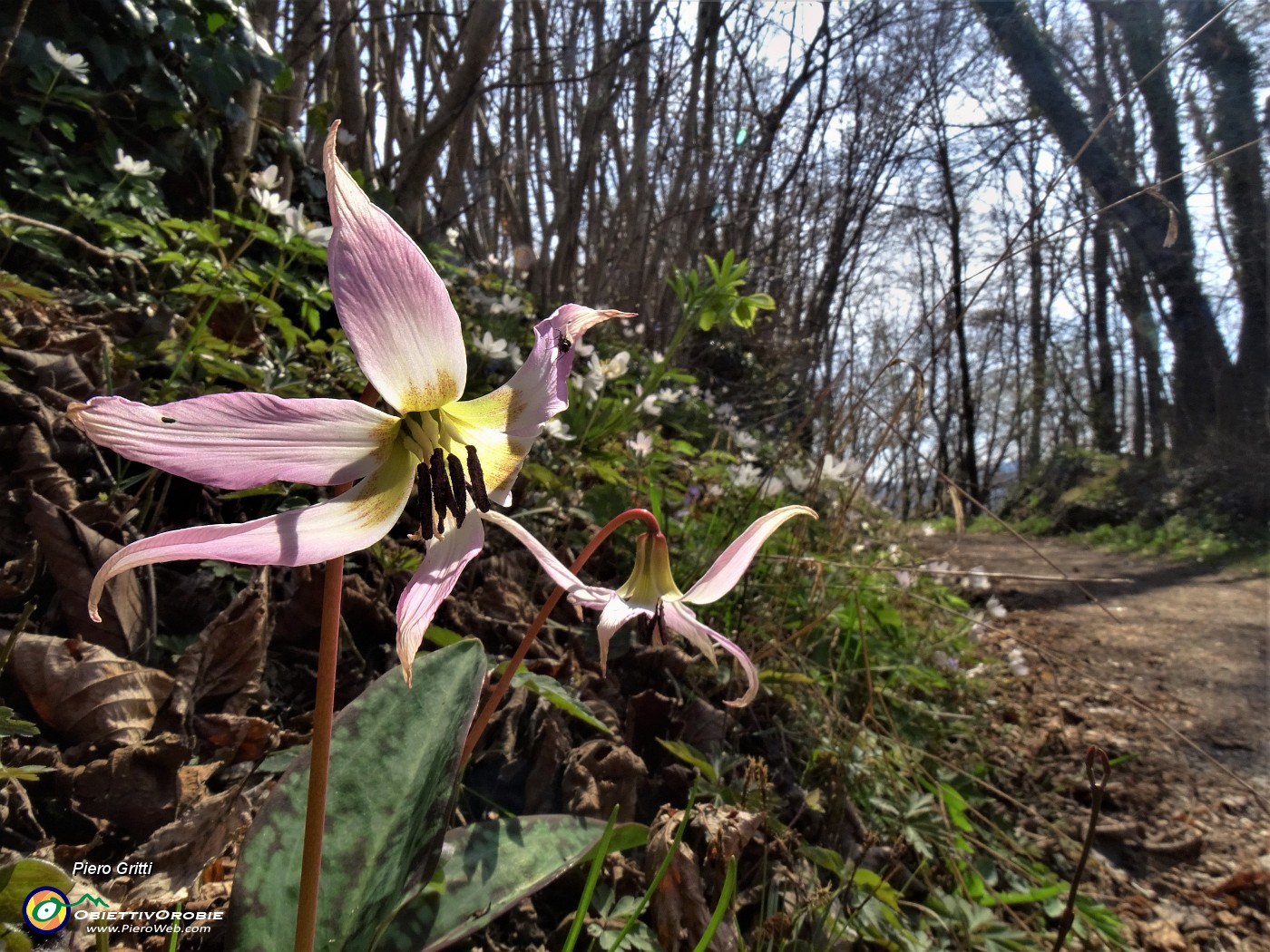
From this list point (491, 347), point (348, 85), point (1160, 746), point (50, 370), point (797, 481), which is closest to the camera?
point (50, 370)

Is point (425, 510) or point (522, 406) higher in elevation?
point (522, 406)

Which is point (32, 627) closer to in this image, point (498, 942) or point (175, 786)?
point (175, 786)

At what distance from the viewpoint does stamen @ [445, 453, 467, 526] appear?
67 cm

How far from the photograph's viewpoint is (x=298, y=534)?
1.81ft

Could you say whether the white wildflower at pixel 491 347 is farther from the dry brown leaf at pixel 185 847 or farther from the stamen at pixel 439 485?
the stamen at pixel 439 485

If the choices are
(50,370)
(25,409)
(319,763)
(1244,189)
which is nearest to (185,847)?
(319,763)

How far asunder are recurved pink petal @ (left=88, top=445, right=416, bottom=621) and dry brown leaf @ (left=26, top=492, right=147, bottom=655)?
0.72 m

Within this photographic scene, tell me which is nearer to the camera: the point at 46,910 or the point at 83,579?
the point at 46,910

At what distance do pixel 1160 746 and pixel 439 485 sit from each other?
3.31 metres

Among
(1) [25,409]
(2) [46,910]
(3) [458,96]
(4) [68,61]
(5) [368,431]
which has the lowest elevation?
(2) [46,910]

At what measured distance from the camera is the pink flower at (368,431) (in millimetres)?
498

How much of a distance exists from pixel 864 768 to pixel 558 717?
83 centimetres

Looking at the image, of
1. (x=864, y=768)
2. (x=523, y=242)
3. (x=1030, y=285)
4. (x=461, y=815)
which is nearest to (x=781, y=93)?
(x=523, y=242)

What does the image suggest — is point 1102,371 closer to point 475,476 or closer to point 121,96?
point 121,96
